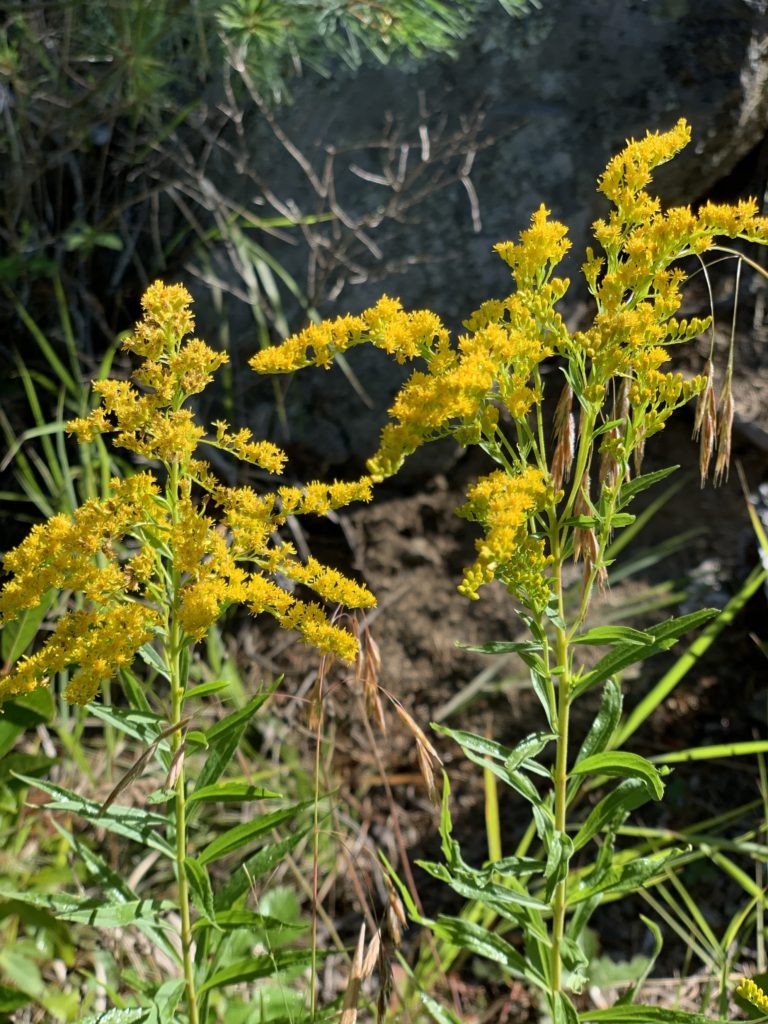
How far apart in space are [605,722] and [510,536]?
505 millimetres

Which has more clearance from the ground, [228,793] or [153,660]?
[153,660]

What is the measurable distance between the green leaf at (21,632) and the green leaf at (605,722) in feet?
4.13

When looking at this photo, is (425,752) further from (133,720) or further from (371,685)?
(133,720)

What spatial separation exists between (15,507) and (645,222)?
246cm

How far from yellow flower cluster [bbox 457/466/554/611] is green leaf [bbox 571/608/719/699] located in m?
0.15

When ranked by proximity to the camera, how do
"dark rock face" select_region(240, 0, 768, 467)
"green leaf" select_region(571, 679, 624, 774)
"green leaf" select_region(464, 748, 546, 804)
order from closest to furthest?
"green leaf" select_region(464, 748, 546, 804), "green leaf" select_region(571, 679, 624, 774), "dark rock face" select_region(240, 0, 768, 467)

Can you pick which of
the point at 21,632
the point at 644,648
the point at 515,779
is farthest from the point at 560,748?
the point at 21,632

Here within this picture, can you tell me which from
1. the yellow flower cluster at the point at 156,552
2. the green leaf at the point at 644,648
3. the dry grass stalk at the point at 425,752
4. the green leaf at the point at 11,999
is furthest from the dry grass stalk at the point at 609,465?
the green leaf at the point at 11,999

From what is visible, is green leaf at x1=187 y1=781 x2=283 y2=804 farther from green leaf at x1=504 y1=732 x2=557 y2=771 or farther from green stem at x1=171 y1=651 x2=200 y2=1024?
green leaf at x1=504 y1=732 x2=557 y2=771

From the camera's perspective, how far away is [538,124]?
3.17m

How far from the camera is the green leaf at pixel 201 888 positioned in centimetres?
152

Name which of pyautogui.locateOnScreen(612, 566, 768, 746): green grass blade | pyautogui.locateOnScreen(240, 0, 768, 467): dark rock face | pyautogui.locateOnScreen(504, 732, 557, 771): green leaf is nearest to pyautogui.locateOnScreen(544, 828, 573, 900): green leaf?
pyautogui.locateOnScreen(504, 732, 557, 771): green leaf

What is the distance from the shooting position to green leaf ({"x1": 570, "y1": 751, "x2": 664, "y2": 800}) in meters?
1.40

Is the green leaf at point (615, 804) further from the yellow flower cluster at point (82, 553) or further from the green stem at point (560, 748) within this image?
the yellow flower cluster at point (82, 553)
